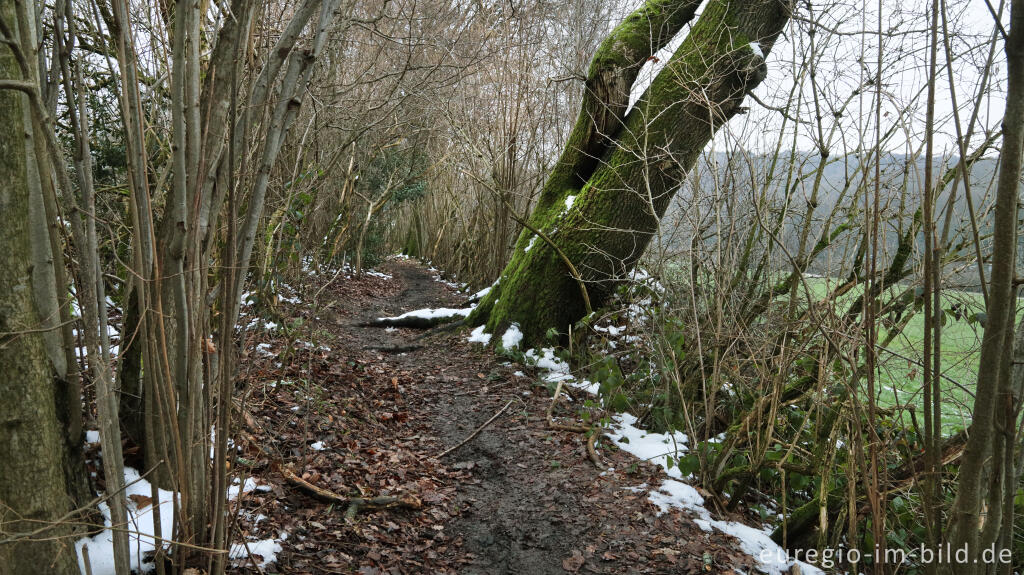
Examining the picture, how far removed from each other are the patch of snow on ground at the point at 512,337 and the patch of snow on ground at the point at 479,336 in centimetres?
33

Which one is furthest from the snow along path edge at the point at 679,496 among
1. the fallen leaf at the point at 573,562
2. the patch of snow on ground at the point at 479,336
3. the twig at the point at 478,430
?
the patch of snow on ground at the point at 479,336

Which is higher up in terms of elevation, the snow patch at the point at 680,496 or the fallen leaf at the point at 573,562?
the snow patch at the point at 680,496

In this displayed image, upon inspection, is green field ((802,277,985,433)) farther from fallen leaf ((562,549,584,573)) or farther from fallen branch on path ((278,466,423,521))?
fallen branch on path ((278,466,423,521))

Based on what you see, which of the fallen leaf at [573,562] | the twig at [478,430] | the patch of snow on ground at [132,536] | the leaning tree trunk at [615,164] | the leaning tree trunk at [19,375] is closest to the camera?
the leaning tree trunk at [19,375]

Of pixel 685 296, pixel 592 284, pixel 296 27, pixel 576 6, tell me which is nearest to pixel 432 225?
pixel 576 6

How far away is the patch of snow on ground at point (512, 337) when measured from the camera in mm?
6138

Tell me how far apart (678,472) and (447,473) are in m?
1.48

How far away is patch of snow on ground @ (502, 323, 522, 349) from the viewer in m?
6.14

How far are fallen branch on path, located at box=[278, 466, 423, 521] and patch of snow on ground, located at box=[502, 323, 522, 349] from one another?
3011mm

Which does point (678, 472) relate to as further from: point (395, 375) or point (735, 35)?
point (735, 35)

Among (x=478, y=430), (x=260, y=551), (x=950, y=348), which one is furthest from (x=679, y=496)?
(x=260, y=551)

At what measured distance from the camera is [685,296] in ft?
14.0

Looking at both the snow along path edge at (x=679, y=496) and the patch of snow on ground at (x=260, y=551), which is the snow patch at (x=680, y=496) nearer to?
the snow along path edge at (x=679, y=496)

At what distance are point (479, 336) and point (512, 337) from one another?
634 mm
